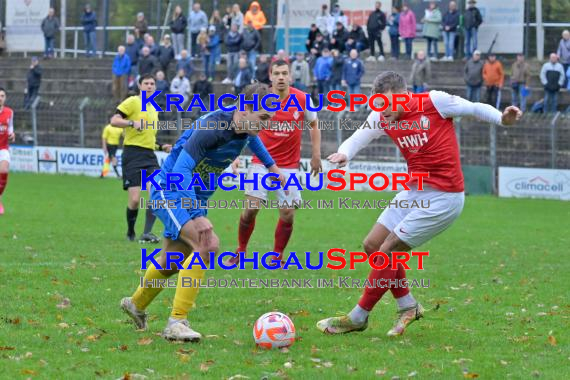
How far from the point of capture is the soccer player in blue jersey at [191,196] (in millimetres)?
8334

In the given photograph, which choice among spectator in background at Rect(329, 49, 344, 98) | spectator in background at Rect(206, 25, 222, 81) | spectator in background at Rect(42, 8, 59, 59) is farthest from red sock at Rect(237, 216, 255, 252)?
spectator in background at Rect(42, 8, 59, 59)

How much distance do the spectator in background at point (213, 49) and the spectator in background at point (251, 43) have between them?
133 centimetres

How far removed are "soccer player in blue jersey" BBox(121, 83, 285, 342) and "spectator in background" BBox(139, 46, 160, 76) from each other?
25031mm

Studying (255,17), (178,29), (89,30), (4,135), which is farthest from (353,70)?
(4,135)

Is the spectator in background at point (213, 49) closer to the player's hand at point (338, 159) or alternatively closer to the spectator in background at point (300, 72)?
the spectator in background at point (300, 72)

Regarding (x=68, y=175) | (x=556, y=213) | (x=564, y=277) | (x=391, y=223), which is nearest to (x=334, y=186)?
(x=556, y=213)

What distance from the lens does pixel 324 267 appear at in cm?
1316

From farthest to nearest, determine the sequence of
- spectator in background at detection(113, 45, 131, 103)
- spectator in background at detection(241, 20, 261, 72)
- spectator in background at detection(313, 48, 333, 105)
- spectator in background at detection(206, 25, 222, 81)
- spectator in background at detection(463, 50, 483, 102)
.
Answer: spectator in background at detection(113, 45, 131, 103) < spectator in background at detection(206, 25, 222, 81) < spectator in background at detection(241, 20, 261, 72) < spectator in background at detection(313, 48, 333, 105) < spectator in background at detection(463, 50, 483, 102)

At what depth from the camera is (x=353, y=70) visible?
3019 cm

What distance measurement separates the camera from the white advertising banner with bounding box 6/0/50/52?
133ft

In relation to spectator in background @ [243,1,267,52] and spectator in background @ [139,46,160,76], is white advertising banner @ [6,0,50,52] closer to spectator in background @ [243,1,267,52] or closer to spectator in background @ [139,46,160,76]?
spectator in background @ [139,46,160,76]

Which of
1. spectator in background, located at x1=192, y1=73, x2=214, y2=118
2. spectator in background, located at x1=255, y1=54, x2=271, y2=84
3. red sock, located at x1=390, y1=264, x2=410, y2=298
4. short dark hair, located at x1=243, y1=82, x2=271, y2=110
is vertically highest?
spectator in background, located at x1=255, y1=54, x2=271, y2=84

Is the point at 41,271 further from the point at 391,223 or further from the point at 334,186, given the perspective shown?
the point at 334,186

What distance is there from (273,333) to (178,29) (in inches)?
1099
